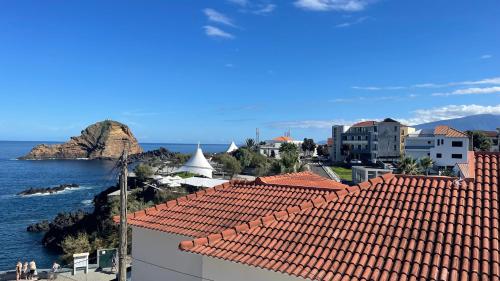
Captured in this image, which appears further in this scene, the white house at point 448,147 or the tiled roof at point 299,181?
the white house at point 448,147

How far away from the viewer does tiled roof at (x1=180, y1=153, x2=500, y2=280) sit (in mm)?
7223

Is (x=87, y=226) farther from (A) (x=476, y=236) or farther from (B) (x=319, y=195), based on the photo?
(A) (x=476, y=236)

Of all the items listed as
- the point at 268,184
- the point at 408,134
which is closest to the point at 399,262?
the point at 268,184

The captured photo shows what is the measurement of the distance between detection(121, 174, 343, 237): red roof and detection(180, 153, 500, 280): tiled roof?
91 centimetres

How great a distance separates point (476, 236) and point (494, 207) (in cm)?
121

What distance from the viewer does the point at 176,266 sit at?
10891 mm

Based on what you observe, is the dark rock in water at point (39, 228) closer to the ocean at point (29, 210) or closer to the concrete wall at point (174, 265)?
the ocean at point (29, 210)

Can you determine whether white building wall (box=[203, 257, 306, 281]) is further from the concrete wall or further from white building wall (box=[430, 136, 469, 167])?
white building wall (box=[430, 136, 469, 167])

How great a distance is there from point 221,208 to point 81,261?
32.7ft

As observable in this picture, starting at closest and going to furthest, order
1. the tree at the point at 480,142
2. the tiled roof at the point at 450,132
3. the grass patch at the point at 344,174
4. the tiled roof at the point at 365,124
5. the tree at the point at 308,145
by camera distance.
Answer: the grass patch at the point at 344,174
the tiled roof at the point at 450,132
the tree at the point at 480,142
the tiled roof at the point at 365,124
the tree at the point at 308,145

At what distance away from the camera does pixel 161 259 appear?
37.0ft

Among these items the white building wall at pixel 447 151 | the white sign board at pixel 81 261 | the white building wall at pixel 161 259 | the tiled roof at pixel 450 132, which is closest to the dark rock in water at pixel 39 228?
the white sign board at pixel 81 261

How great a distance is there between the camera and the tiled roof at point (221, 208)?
10641 millimetres

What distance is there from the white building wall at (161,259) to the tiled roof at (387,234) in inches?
69.6
